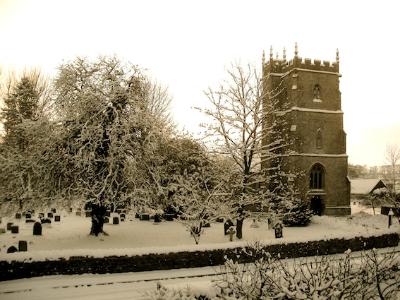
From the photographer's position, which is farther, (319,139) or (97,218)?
(319,139)

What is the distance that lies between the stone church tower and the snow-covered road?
22936 millimetres

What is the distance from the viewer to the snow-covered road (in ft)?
37.7

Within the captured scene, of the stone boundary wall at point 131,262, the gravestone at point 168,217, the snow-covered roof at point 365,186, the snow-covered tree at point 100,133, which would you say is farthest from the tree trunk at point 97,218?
the snow-covered roof at point 365,186

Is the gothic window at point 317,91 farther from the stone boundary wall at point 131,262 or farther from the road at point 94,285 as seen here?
the road at point 94,285

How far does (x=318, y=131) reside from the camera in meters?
37.4

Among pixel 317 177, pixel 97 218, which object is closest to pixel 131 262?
pixel 97 218

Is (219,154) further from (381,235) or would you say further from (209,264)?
(381,235)

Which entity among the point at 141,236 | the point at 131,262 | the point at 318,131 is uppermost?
the point at 318,131

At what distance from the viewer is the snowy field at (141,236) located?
15258 millimetres

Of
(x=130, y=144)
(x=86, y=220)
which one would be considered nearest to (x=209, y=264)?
(x=130, y=144)

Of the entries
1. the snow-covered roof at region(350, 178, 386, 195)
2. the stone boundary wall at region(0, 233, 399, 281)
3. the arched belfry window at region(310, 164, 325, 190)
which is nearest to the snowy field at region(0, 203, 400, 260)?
the stone boundary wall at region(0, 233, 399, 281)

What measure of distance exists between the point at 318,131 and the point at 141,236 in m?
21.9

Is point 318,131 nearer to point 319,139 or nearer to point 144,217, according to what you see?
point 319,139

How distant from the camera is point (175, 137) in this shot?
27.3 metres
